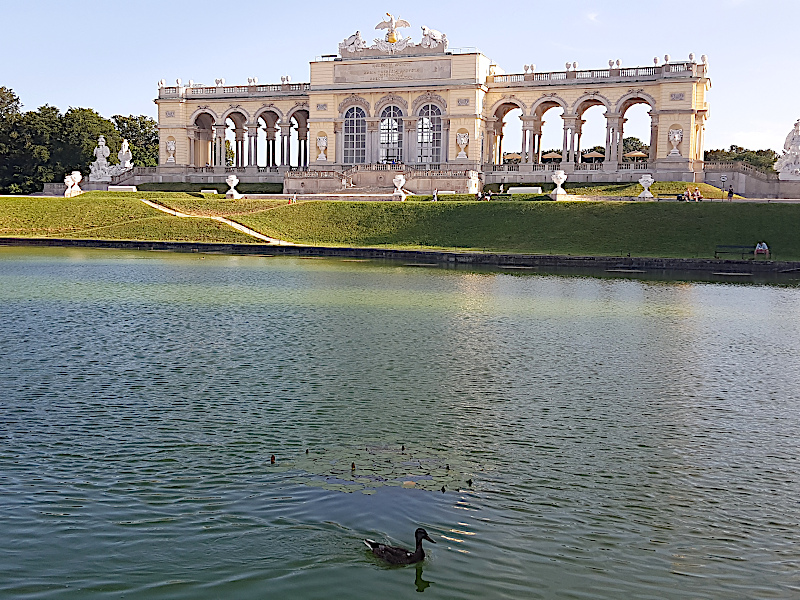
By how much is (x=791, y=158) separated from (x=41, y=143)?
63371mm

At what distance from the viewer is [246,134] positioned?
271 feet

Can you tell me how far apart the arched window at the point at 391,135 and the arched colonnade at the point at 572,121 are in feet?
24.1

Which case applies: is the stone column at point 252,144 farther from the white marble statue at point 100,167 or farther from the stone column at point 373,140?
the white marble statue at point 100,167

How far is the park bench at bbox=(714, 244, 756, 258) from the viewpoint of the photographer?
4172 cm

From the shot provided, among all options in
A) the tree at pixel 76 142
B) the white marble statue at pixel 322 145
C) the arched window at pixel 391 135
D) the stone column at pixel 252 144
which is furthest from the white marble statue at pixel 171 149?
the arched window at pixel 391 135

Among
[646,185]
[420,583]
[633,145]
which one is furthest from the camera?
[633,145]

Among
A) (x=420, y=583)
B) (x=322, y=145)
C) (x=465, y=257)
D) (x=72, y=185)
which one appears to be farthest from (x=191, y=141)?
(x=420, y=583)

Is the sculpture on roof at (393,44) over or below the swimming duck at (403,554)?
over

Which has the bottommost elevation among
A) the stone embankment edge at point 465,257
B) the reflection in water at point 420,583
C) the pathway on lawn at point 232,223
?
the reflection in water at point 420,583

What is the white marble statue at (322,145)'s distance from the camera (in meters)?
76.3

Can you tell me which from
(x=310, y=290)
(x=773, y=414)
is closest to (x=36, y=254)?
(x=310, y=290)

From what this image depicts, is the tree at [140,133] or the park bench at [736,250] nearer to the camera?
the park bench at [736,250]

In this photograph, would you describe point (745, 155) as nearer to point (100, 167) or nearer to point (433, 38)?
point (433, 38)

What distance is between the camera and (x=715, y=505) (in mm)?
9742
